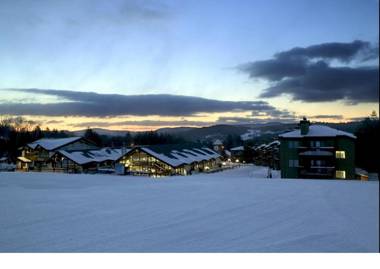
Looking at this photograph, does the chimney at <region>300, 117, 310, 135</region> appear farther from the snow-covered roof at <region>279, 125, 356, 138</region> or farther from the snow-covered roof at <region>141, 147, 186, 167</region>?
the snow-covered roof at <region>141, 147, 186, 167</region>

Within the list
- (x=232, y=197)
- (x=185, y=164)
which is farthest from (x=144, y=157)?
(x=232, y=197)

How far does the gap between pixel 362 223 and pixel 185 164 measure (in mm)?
8702

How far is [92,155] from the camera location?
12828 millimetres

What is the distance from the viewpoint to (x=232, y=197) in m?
3.83

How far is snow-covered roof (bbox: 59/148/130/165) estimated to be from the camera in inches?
470

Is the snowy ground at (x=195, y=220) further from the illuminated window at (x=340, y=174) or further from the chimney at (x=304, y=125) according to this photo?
the chimney at (x=304, y=125)

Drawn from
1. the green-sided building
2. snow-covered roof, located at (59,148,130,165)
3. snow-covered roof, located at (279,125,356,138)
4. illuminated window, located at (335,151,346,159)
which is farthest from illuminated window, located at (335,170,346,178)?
snow-covered roof, located at (59,148,130,165)

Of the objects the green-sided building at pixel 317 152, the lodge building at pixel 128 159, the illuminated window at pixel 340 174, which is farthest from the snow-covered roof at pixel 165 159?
the illuminated window at pixel 340 174

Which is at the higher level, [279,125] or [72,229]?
[279,125]

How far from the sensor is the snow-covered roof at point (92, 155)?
39.1ft

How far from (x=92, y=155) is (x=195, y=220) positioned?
10.7 metres

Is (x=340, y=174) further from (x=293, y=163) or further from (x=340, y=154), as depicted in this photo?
(x=293, y=163)

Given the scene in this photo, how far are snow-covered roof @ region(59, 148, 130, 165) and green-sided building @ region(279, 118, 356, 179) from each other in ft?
25.6
